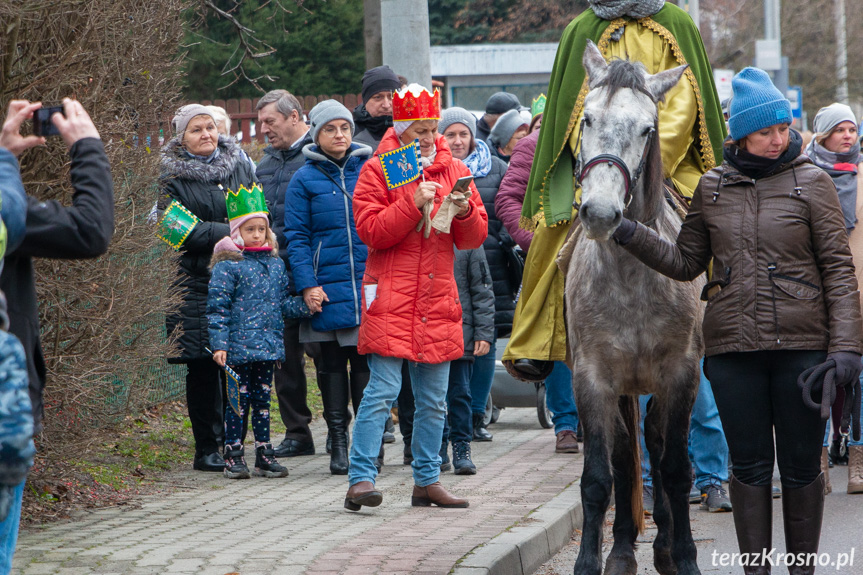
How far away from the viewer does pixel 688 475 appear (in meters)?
5.97

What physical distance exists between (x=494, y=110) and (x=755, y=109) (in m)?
6.79

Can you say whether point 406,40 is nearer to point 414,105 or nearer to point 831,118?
point 414,105

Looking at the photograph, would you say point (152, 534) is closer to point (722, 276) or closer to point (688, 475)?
point (688, 475)

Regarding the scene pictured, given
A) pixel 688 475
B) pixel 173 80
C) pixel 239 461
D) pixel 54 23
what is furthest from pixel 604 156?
pixel 239 461

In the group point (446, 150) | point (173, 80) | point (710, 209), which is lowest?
point (710, 209)

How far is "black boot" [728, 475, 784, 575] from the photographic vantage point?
519cm

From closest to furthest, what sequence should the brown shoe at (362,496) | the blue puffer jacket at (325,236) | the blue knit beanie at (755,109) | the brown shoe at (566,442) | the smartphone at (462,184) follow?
the blue knit beanie at (755,109) < the smartphone at (462,184) < the brown shoe at (362,496) < the blue puffer jacket at (325,236) < the brown shoe at (566,442)

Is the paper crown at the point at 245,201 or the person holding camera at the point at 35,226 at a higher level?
the paper crown at the point at 245,201

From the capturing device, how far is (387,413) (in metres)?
7.36

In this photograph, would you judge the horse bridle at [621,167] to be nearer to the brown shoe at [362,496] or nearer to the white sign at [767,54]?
the brown shoe at [362,496]

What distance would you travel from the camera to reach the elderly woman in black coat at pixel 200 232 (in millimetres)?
8703

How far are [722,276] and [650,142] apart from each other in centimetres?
72

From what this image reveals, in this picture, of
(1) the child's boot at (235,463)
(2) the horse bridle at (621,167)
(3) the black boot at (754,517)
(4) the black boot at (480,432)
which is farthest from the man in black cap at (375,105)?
(3) the black boot at (754,517)

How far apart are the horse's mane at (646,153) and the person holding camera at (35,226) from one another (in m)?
2.39
